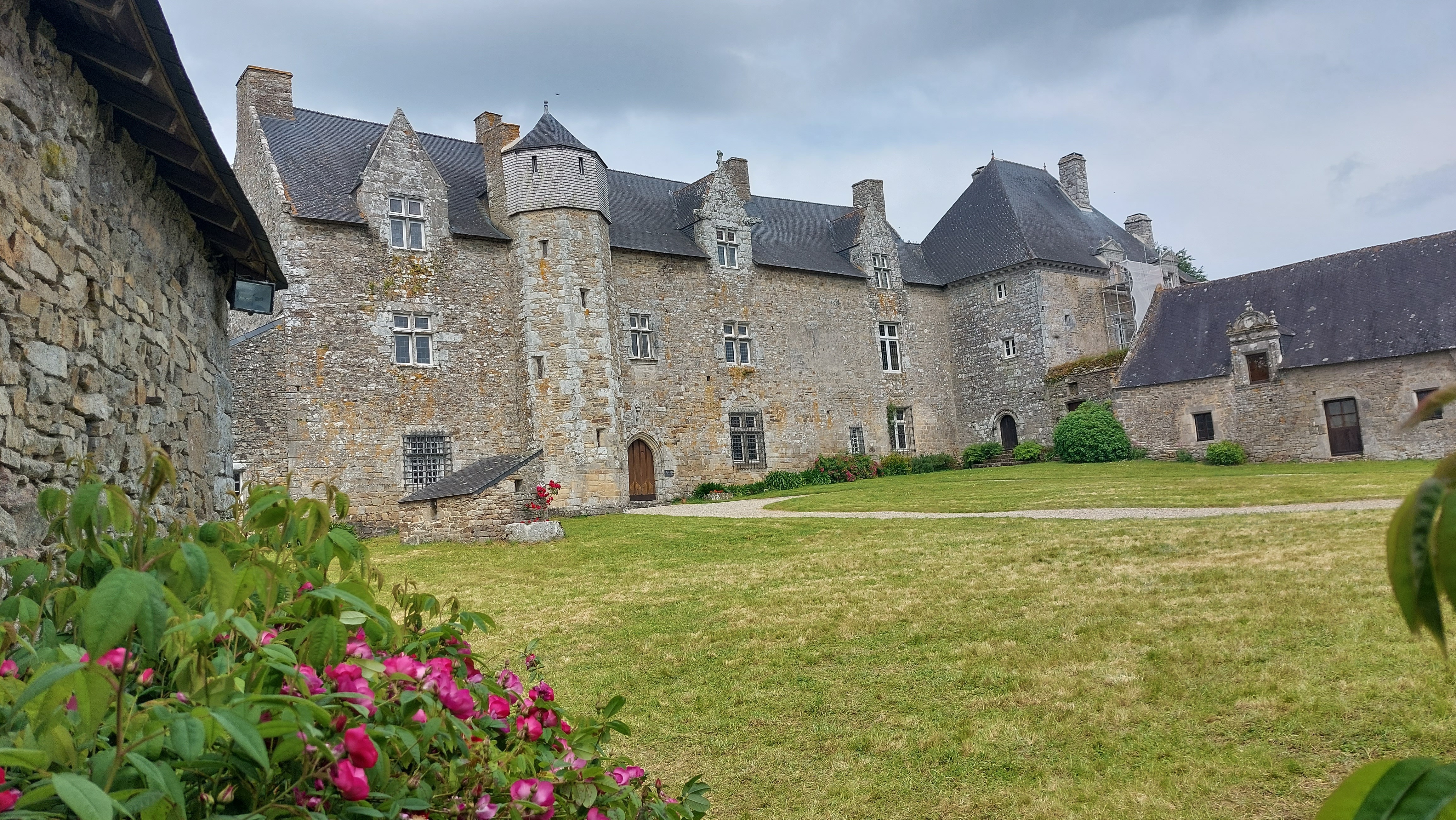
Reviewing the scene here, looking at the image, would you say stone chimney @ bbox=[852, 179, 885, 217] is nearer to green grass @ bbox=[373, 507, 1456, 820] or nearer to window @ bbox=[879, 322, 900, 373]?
window @ bbox=[879, 322, 900, 373]

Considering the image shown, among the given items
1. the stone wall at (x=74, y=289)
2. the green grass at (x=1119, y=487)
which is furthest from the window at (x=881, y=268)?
the stone wall at (x=74, y=289)

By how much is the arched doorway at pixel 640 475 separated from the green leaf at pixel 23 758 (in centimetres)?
2398

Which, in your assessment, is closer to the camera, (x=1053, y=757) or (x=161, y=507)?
(x=1053, y=757)

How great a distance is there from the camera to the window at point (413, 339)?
859 inches

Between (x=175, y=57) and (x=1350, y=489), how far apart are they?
17.1 metres

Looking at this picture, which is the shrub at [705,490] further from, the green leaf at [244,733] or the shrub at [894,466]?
the green leaf at [244,733]

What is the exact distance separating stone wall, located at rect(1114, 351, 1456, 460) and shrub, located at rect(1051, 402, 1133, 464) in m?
0.45

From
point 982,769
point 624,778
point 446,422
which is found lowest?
point 982,769

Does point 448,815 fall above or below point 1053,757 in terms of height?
above

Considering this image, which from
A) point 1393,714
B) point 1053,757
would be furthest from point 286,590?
point 1393,714

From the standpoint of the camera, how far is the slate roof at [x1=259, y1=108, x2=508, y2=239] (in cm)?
2122

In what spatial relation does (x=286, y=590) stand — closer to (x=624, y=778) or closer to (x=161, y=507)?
(x=624, y=778)

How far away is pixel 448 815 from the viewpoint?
95.0 inches

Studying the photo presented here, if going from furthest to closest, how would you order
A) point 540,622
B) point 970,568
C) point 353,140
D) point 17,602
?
1. point 353,140
2. point 970,568
3. point 540,622
4. point 17,602
